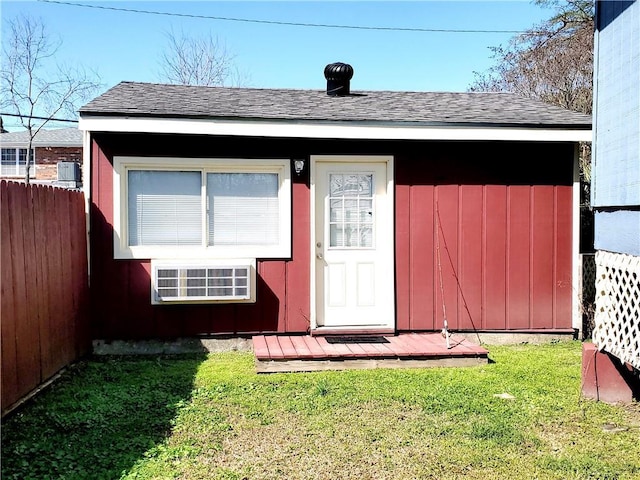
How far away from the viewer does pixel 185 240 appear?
5.94 metres

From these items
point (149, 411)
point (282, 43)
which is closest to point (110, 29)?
point (282, 43)

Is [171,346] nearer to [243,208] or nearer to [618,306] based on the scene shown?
[243,208]

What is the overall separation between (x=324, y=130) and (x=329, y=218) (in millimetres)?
1010

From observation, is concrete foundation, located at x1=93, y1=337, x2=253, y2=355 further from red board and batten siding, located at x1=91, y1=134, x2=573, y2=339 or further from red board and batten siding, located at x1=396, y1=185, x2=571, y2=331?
red board and batten siding, located at x1=396, y1=185, x2=571, y2=331

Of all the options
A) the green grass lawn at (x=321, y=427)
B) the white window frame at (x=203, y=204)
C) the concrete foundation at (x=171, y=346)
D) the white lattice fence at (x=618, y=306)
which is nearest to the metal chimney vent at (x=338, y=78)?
the white window frame at (x=203, y=204)

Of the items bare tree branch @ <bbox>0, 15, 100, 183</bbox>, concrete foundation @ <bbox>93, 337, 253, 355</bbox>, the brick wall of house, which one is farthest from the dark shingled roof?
the brick wall of house

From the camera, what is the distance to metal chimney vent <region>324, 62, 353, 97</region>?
23.3 feet

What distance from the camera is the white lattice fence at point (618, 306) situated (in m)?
3.83

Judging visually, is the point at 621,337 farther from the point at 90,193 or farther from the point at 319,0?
the point at 319,0

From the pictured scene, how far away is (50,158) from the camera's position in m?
20.9

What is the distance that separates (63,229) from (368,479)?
364 centimetres

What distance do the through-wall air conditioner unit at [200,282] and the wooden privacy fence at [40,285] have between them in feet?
2.47

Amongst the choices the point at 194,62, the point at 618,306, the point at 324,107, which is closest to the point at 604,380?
the point at 618,306

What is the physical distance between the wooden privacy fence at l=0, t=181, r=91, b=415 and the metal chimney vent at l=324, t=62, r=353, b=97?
3.36 metres
